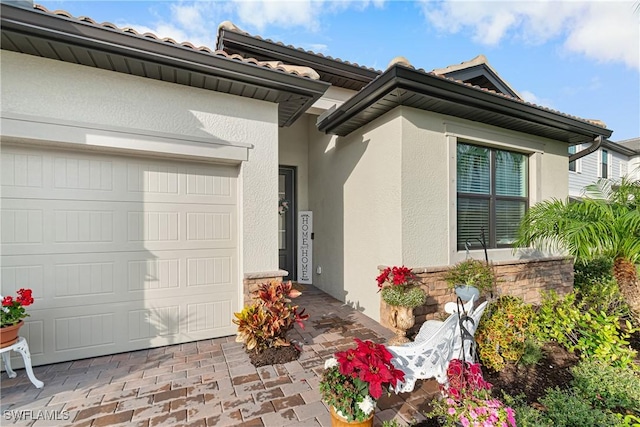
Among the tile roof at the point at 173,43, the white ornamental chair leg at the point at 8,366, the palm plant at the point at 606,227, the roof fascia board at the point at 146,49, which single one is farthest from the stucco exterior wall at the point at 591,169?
the white ornamental chair leg at the point at 8,366

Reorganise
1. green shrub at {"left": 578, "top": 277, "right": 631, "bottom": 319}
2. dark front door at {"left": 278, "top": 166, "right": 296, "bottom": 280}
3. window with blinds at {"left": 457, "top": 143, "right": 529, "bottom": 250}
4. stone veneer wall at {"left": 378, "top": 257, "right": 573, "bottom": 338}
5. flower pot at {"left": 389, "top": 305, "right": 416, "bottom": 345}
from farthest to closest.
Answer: dark front door at {"left": 278, "top": 166, "right": 296, "bottom": 280} → window with blinds at {"left": 457, "top": 143, "right": 529, "bottom": 250} → stone veneer wall at {"left": 378, "top": 257, "right": 573, "bottom": 338} → green shrub at {"left": 578, "top": 277, "right": 631, "bottom": 319} → flower pot at {"left": 389, "top": 305, "right": 416, "bottom": 345}

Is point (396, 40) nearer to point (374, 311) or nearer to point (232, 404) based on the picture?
point (374, 311)

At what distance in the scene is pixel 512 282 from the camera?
5332 millimetres

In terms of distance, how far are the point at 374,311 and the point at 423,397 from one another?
2066 mm

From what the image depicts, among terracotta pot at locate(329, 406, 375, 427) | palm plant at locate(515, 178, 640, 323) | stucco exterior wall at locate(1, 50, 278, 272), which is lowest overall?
terracotta pot at locate(329, 406, 375, 427)

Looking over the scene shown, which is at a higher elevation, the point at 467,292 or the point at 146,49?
the point at 146,49

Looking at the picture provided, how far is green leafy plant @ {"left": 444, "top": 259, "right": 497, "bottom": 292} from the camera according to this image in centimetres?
429

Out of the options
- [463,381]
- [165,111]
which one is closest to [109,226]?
[165,111]

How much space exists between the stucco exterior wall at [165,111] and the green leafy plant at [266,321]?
24.8 inches

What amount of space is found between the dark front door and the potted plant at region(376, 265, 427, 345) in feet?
12.0

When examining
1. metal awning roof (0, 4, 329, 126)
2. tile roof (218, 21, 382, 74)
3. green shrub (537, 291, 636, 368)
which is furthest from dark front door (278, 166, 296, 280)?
green shrub (537, 291, 636, 368)

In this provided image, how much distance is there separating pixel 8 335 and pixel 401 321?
4.35 metres

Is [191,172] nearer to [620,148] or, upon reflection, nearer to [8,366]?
[8,366]

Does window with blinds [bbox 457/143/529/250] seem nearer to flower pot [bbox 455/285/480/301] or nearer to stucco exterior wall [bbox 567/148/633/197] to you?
flower pot [bbox 455/285/480/301]
